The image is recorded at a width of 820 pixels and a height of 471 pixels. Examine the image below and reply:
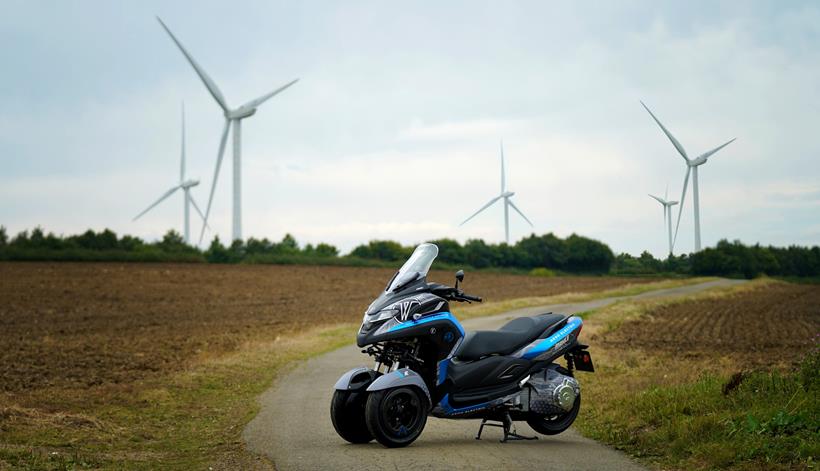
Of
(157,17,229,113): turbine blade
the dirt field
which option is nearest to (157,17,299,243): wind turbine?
(157,17,229,113): turbine blade

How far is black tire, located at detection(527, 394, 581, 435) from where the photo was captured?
8.70m

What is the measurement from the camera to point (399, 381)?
7.74 meters

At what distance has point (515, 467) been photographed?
6953 mm

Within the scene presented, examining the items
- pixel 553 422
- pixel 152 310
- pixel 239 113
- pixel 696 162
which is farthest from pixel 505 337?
pixel 239 113

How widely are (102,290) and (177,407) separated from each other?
107ft

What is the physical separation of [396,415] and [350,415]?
49cm

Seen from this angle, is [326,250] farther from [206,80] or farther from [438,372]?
[438,372]

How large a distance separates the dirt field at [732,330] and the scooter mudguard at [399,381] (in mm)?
9425

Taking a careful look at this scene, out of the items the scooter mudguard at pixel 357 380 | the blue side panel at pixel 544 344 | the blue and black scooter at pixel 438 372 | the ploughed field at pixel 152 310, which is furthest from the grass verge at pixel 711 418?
the ploughed field at pixel 152 310

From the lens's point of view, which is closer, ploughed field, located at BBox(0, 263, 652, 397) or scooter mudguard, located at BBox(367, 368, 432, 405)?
scooter mudguard, located at BBox(367, 368, 432, 405)

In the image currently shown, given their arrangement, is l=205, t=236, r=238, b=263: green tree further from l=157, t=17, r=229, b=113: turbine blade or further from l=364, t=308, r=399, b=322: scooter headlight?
l=364, t=308, r=399, b=322: scooter headlight

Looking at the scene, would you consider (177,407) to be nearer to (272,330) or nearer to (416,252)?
(416,252)

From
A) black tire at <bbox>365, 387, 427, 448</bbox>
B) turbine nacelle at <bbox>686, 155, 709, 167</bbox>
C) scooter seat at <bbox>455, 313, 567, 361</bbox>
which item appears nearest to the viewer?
black tire at <bbox>365, 387, 427, 448</bbox>

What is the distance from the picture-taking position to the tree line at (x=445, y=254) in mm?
18344
